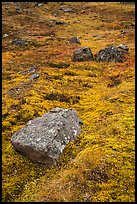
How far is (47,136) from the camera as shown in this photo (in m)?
13.8

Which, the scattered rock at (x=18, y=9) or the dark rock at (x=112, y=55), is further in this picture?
the scattered rock at (x=18, y=9)

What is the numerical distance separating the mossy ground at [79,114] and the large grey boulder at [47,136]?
36 cm

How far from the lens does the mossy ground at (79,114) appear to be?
37.4 ft

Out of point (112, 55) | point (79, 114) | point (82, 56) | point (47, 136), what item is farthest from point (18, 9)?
point (47, 136)

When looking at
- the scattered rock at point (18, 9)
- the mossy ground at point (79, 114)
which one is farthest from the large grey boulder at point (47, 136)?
the scattered rock at point (18, 9)

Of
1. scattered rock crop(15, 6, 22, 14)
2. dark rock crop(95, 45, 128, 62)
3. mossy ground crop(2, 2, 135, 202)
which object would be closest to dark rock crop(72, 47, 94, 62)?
dark rock crop(95, 45, 128, 62)

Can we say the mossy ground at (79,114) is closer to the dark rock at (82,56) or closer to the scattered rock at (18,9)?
the dark rock at (82,56)

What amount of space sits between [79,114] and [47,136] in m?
5.43

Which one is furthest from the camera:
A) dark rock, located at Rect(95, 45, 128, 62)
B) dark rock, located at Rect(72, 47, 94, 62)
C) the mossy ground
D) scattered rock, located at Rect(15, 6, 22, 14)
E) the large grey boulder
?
scattered rock, located at Rect(15, 6, 22, 14)

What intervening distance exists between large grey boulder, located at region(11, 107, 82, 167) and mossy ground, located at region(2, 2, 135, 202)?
36cm

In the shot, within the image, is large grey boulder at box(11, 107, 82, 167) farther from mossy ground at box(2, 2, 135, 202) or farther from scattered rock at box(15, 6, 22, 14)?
scattered rock at box(15, 6, 22, 14)

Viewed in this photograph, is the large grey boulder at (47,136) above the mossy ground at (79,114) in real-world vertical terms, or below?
above

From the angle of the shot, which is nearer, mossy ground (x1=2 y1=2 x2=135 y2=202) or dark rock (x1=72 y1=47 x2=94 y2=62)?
mossy ground (x1=2 y1=2 x2=135 y2=202)

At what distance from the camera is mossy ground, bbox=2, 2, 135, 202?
1141cm
